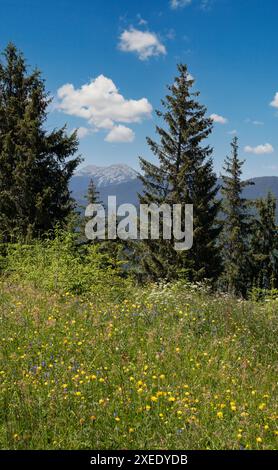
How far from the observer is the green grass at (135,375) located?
4.41m

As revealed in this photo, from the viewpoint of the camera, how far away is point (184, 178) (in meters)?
27.7

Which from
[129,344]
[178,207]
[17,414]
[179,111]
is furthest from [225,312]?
[179,111]

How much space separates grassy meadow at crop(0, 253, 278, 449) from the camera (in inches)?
174

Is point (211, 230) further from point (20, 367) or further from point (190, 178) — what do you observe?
point (20, 367)

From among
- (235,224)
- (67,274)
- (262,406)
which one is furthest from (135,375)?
(235,224)

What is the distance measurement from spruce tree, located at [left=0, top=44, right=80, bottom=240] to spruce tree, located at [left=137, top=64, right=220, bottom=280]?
784 centimetres

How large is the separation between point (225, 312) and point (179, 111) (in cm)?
2270

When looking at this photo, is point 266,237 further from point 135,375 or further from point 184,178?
point 135,375

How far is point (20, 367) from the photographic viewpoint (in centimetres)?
574

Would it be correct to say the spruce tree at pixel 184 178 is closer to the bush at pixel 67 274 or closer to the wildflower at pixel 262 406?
the bush at pixel 67 274

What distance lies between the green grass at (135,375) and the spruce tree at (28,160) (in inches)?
506

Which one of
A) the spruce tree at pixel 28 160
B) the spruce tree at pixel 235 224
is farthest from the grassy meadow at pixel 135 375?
the spruce tree at pixel 235 224

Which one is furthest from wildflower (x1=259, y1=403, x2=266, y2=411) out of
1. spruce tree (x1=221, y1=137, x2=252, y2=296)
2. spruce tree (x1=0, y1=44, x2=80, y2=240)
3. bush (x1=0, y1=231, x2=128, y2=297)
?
spruce tree (x1=221, y1=137, x2=252, y2=296)

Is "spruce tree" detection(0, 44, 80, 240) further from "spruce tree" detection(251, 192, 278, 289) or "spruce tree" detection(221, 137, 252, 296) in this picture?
"spruce tree" detection(251, 192, 278, 289)
